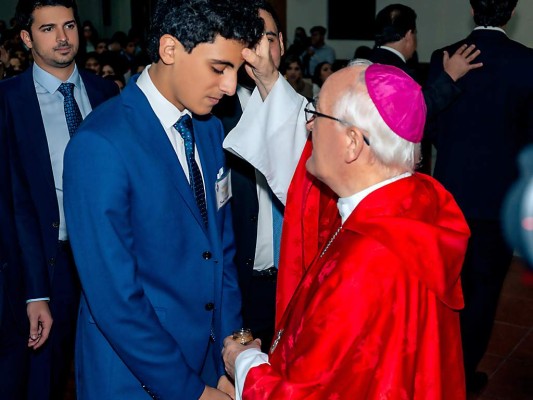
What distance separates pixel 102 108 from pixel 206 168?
0.32m

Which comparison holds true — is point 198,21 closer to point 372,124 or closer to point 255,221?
point 372,124

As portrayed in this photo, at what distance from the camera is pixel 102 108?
176 centimetres

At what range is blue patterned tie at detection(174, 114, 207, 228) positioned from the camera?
6.10 ft

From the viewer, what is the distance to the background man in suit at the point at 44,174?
8.21 feet

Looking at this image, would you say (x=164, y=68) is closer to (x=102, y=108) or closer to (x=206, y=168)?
(x=102, y=108)

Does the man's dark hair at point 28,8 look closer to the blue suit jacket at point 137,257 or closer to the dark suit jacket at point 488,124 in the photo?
the blue suit jacket at point 137,257

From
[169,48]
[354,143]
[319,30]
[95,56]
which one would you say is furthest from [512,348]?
[319,30]

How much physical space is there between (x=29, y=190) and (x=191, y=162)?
900mm

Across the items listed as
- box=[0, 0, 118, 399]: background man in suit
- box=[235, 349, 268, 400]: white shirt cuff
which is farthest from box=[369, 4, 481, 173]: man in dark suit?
box=[235, 349, 268, 400]: white shirt cuff

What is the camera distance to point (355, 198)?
62.5 inches

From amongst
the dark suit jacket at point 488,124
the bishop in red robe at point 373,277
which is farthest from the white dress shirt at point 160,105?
the dark suit jacket at point 488,124

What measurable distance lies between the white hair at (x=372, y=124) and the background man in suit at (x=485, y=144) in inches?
76.3

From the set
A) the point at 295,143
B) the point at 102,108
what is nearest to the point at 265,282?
the point at 295,143

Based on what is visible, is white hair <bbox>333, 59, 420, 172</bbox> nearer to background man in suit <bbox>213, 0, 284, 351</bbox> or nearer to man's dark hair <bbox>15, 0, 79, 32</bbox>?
background man in suit <bbox>213, 0, 284, 351</bbox>
